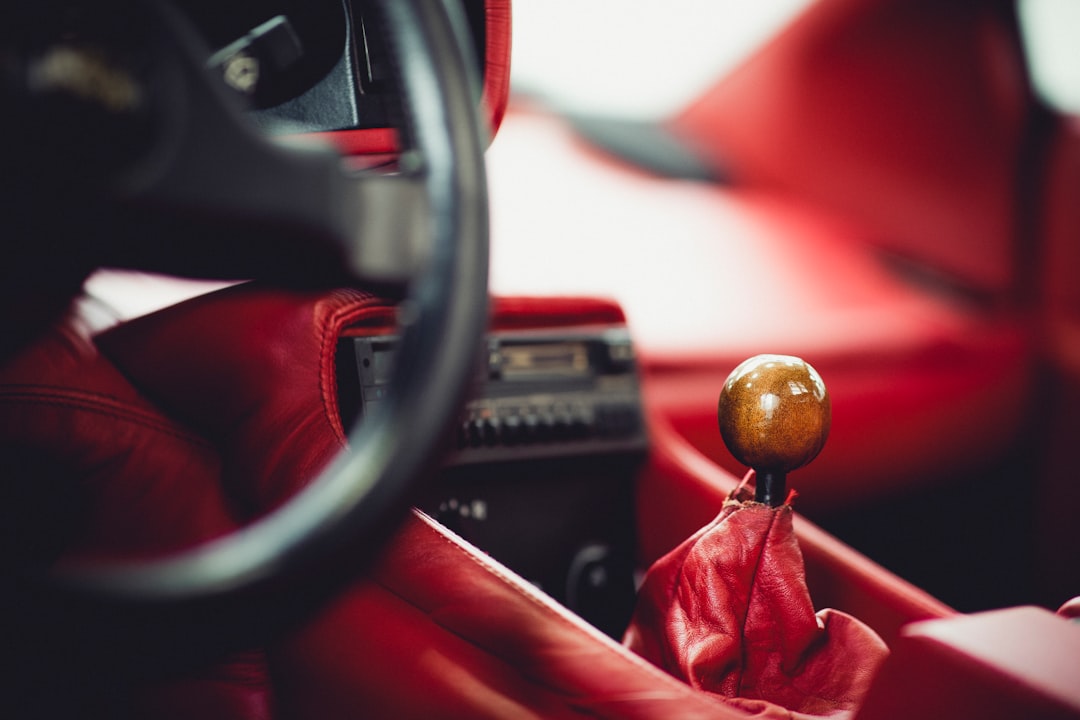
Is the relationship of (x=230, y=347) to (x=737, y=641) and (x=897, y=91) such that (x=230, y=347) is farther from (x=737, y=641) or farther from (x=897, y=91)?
(x=897, y=91)

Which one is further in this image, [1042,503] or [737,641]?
[1042,503]

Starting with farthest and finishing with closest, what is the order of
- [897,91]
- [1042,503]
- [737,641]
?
[897,91]
[1042,503]
[737,641]

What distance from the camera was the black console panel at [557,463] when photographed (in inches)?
33.6

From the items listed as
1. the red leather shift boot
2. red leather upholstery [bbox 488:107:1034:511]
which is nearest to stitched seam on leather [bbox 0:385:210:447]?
the red leather shift boot

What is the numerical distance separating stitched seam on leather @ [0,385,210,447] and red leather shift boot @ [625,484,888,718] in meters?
0.38

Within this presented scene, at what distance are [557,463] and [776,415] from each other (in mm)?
377

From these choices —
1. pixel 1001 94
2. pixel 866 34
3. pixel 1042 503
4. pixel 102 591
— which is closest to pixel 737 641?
pixel 102 591

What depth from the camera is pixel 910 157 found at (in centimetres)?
184

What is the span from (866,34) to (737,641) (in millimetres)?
1621

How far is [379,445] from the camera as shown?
1.28 feet

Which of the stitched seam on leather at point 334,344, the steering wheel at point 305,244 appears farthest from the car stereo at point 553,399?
the steering wheel at point 305,244

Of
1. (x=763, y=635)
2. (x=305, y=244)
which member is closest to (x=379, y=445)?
(x=305, y=244)

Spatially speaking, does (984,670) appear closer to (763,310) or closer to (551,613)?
(551,613)

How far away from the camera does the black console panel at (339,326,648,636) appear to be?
854 mm
